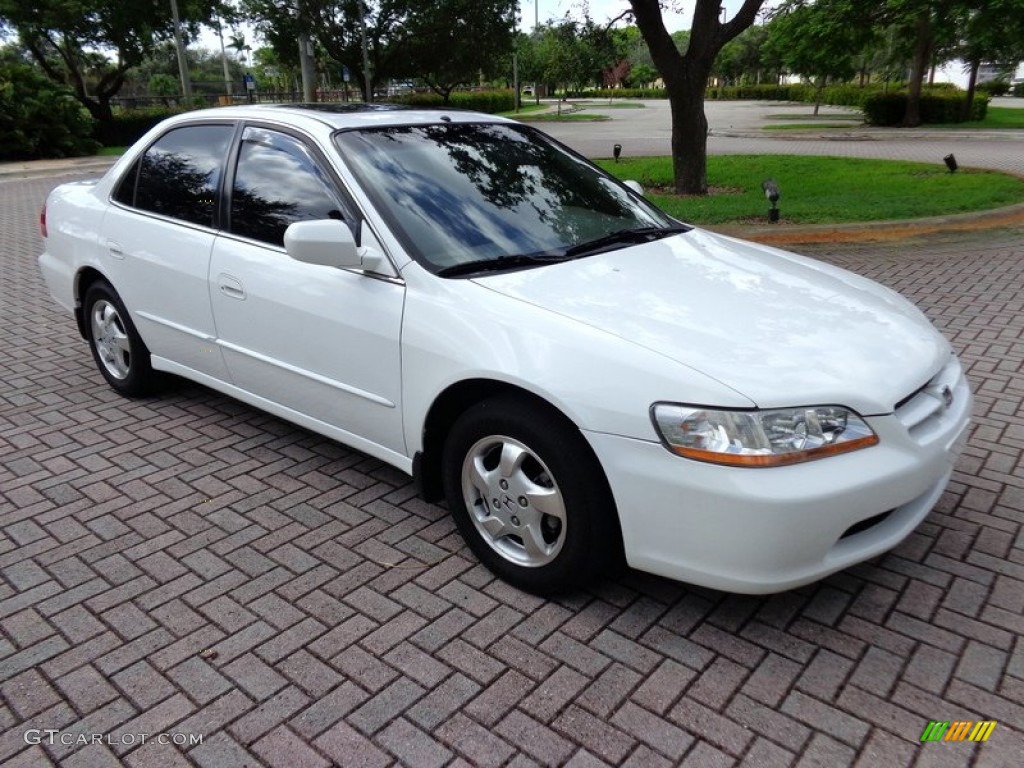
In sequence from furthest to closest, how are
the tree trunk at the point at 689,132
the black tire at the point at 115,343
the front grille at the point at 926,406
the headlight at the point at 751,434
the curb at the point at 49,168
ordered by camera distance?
the curb at the point at 49,168, the tree trunk at the point at 689,132, the black tire at the point at 115,343, the front grille at the point at 926,406, the headlight at the point at 751,434

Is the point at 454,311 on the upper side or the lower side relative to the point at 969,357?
upper

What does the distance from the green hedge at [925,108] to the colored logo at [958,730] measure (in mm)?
32414

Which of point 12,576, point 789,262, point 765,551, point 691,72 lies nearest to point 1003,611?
point 765,551

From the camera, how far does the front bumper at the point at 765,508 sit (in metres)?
2.41

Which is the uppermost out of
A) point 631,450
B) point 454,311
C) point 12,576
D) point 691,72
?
A: point 691,72

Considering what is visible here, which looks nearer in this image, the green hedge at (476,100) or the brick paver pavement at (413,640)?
the brick paver pavement at (413,640)

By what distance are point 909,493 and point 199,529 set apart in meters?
2.80

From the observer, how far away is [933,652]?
2.67 meters

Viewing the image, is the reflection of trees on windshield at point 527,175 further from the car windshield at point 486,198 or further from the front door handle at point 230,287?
the front door handle at point 230,287

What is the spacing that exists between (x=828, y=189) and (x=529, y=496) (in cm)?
1114

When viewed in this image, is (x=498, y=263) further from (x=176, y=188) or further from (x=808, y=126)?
(x=808, y=126)

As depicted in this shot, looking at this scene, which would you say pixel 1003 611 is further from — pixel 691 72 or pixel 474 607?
pixel 691 72

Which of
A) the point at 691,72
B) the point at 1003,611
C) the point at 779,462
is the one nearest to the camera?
the point at 779,462

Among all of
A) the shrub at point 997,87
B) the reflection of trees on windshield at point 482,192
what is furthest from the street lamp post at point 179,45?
the shrub at point 997,87
